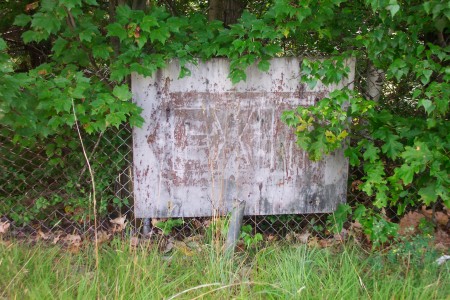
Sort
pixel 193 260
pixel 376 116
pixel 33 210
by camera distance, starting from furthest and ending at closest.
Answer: pixel 33 210 < pixel 376 116 < pixel 193 260

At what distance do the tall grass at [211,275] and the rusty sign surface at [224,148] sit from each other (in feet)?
1.64

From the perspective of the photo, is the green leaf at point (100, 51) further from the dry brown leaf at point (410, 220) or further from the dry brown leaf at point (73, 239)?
the dry brown leaf at point (410, 220)

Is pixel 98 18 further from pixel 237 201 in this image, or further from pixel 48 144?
pixel 237 201

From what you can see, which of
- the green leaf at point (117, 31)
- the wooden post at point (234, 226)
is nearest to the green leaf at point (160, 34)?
the green leaf at point (117, 31)

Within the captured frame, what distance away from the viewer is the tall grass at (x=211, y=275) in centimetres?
273

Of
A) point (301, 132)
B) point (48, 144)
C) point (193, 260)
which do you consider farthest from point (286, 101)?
point (48, 144)

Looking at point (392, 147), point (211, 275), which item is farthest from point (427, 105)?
point (211, 275)

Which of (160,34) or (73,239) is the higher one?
(160,34)

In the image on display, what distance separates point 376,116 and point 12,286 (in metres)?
2.54

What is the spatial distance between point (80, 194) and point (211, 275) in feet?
6.31

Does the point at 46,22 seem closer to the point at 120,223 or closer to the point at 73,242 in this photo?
the point at 120,223

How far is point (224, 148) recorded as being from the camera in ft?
11.8

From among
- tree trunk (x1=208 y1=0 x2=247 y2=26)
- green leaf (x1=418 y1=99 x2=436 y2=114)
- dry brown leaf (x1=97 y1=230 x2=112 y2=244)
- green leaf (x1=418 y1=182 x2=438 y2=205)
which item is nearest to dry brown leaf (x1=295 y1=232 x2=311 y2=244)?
green leaf (x1=418 y1=182 x2=438 y2=205)

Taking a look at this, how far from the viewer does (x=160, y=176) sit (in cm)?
360
